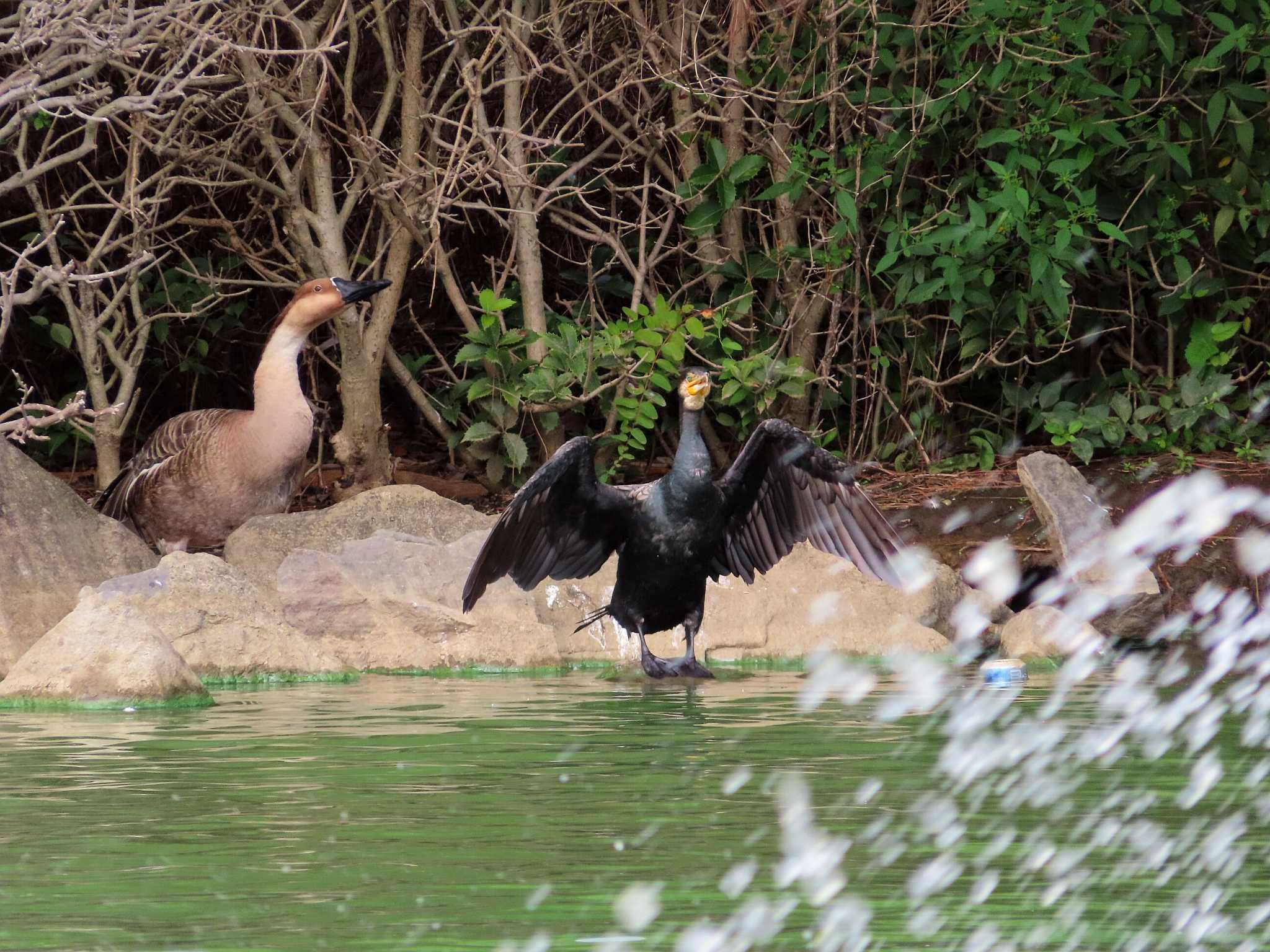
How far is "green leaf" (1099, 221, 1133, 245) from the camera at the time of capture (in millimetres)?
10398

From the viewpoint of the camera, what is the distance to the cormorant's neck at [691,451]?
7.88 meters

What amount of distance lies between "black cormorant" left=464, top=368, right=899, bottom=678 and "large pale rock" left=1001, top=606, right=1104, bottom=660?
2.68 feet

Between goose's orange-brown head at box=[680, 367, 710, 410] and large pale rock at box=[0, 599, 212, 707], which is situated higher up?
goose's orange-brown head at box=[680, 367, 710, 410]

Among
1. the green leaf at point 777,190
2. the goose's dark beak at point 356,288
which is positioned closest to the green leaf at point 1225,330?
the green leaf at point 777,190

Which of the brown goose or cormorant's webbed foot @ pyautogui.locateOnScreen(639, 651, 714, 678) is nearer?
cormorant's webbed foot @ pyautogui.locateOnScreen(639, 651, 714, 678)

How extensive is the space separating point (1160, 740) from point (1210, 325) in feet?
18.6

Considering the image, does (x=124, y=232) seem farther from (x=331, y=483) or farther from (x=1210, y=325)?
(x=1210, y=325)

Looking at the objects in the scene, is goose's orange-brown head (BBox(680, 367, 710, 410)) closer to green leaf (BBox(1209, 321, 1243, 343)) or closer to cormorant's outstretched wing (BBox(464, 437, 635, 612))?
cormorant's outstretched wing (BBox(464, 437, 635, 612))

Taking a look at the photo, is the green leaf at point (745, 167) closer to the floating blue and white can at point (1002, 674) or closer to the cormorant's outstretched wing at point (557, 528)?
the cormorant's outstretched wing at point (557, 528)

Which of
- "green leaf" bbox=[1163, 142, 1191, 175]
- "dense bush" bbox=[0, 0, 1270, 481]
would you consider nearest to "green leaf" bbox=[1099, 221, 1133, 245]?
"dense bush" bbox=[0, 0, 1270, 481]

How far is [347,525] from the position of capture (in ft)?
31.7

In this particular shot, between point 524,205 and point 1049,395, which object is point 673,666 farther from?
point 1049,395

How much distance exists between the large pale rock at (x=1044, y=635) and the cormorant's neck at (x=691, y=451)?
1.80 meters

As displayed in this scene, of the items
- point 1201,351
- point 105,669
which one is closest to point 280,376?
point 105,669
